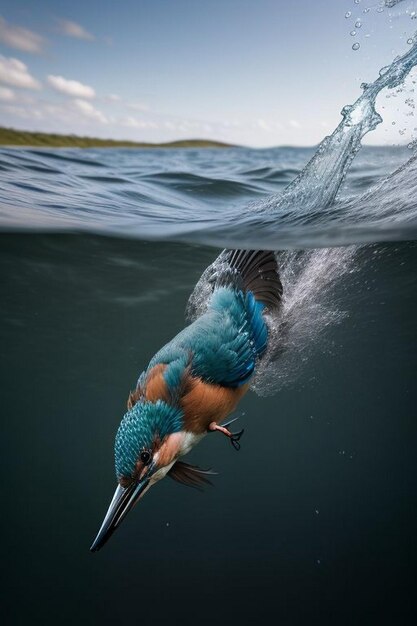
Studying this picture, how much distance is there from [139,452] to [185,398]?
1.56 ft

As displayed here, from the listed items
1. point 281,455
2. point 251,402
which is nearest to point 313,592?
point 251,402

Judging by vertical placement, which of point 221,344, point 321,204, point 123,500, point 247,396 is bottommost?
point 247,396

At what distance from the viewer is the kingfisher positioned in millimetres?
3168

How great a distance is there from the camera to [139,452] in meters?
3.14

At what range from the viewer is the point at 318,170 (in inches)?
249

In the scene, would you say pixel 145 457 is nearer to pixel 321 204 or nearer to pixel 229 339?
pixel 229 339

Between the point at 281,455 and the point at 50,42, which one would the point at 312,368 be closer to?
the point at 50,42

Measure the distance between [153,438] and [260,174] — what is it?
820 cm

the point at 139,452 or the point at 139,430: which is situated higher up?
the point at 139,430

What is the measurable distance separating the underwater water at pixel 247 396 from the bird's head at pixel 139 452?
7.46 ft

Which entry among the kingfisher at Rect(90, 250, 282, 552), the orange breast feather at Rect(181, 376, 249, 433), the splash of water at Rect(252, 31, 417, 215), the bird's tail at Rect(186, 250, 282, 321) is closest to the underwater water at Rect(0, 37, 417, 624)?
the splash of water at Rect(252, 31, 417, 215)

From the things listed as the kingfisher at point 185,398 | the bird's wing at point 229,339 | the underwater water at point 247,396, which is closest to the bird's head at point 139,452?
the kingfisher at point 185,398

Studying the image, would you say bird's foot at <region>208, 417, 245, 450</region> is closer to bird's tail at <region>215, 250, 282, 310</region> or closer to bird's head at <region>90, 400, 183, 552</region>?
bird's head at <region>90, 400, 183, 552</region>

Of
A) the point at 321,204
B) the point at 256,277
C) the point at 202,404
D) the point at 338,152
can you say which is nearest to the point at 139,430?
the point at 202,404
